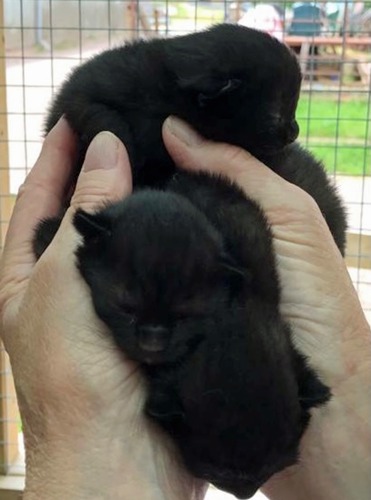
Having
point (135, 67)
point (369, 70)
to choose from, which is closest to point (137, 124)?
point (135, 67)

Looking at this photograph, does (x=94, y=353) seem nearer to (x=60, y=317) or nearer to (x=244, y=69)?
(x=60, y=317)

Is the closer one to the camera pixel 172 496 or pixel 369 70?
pixel 172 496

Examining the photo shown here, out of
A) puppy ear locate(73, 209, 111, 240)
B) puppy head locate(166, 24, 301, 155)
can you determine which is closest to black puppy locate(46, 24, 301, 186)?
puppy head locate(166, 24, 301, 155)

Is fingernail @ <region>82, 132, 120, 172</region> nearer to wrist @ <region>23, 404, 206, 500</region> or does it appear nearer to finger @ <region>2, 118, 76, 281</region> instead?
finger @ <region>2, 118, 76, 281</region>

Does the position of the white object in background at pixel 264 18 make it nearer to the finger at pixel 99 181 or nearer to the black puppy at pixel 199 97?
the black puppy at pixel 199 97

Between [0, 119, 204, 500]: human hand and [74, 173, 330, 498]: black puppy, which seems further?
[0, 119, 204, 500]: human hand

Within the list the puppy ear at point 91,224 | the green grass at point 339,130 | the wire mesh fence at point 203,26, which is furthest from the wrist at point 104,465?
the green grass at point 339,130
